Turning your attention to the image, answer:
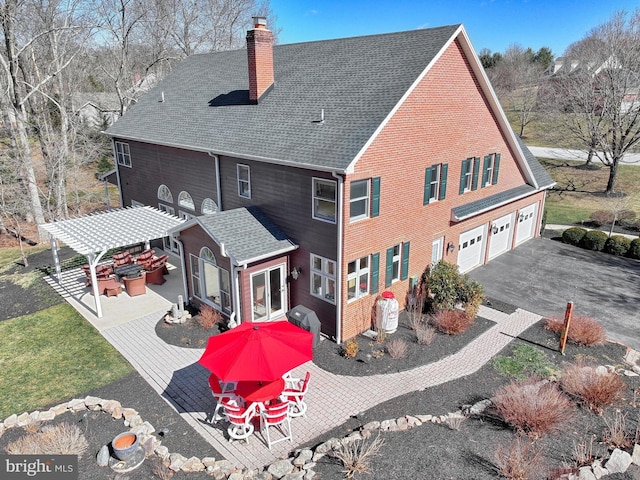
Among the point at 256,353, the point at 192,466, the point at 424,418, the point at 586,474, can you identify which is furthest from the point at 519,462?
the point at 192,466

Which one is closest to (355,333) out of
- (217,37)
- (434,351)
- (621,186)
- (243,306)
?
(434,351)

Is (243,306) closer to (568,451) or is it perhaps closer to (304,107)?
(304,107)

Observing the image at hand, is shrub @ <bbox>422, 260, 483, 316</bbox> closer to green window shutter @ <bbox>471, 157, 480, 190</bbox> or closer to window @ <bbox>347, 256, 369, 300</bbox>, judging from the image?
window @ <bbox>347, 256, 369, 300</bbox>

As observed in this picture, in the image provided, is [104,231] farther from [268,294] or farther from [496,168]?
[496,168]

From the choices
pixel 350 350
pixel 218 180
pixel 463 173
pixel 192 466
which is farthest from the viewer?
pixel 463 173

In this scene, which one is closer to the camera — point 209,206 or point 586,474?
point 586,474

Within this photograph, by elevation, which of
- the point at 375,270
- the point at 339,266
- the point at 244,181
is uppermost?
the point at 244,181

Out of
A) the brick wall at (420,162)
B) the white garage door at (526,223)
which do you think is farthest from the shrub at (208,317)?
the white garage door at (526,223)
